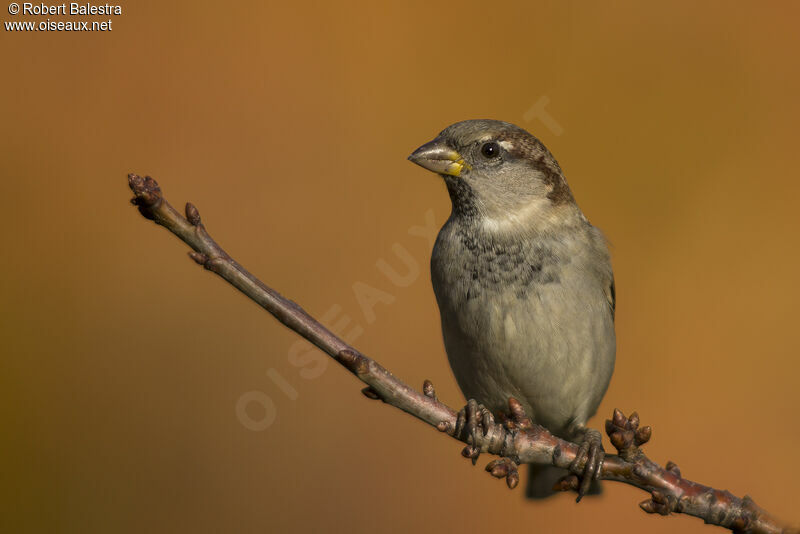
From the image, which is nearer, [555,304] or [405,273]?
[555,304]

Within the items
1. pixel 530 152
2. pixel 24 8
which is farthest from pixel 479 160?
pixel 24 8

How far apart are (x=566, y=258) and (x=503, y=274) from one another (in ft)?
0.85

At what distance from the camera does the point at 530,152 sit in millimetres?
3055

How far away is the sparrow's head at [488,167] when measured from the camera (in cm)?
292

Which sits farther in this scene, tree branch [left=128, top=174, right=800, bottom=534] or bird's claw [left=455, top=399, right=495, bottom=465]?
bird's claw [left=455, top=399, right=495, bottom=465]

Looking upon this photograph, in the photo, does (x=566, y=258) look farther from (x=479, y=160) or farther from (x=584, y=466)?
(x=584, y=466)

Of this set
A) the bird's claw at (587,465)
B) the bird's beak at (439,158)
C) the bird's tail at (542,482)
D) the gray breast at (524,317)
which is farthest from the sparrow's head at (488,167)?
the bird's tail at (542,482)

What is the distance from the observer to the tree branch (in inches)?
65.0

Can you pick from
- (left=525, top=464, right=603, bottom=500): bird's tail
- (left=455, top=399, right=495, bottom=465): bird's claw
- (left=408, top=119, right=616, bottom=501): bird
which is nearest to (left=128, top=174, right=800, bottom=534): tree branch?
(left=455, top=399, right=495, bottom=465): bird's claw

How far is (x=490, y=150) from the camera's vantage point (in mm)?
2967

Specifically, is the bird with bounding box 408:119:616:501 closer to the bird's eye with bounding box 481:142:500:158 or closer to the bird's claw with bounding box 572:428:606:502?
the bird's eye with bounding box 481:142:500:158

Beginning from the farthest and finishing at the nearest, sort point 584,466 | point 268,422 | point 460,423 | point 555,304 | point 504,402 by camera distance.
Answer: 1. point 268,422
2. point 504,402
3. point 555,304
4. point 584,466
5. point 460,423

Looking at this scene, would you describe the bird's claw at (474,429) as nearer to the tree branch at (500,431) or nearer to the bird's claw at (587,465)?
the tree branch at (500,431)

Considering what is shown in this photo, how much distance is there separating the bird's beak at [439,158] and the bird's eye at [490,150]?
8cm
